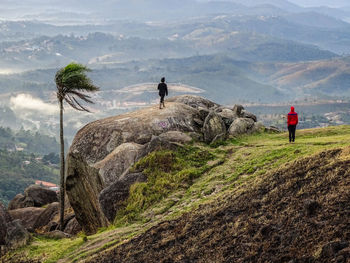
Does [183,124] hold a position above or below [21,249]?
above

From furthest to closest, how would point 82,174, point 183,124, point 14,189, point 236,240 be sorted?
point 14,189 → point 183,124 → point 82,174 → point 236,240

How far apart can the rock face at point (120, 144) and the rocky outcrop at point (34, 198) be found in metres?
4.17

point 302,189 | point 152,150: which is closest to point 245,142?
point 152,150

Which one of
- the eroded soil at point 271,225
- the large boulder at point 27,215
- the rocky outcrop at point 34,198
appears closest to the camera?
the eroded soil at point 271,225

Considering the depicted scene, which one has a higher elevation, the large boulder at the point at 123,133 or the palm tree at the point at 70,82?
the palm tree at the point at 70,82

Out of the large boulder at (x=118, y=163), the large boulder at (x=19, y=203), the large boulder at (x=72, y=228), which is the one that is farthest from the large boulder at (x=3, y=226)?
the large boulder at (x=19, y=203)

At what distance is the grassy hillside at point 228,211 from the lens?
11.7 meters

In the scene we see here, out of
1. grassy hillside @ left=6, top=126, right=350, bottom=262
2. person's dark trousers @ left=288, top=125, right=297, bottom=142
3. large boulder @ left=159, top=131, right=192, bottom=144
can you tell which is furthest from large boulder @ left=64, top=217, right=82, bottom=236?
person's dark trousers @ left=288, top=125, right=297, bottom=142

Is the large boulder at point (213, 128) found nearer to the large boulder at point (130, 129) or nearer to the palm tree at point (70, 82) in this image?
the large boulder at point (130, 129)

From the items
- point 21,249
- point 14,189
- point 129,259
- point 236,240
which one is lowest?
point 14,189

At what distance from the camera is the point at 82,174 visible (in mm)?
22219

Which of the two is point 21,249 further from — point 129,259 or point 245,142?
point 245,142

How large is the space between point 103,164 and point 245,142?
8927mm

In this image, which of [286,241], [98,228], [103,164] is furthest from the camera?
[103,164]
